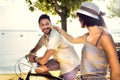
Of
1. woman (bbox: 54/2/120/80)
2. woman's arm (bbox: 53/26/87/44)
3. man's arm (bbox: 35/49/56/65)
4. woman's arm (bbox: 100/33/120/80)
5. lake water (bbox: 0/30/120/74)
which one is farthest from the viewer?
lake water (bbox: 0/30/120/74)

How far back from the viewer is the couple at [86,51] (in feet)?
9.46

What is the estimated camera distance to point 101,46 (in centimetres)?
298

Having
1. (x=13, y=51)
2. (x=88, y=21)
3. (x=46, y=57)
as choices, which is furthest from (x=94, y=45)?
(x=13, y=51)

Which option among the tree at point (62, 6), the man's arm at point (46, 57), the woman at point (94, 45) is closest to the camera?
the woman at point (94, 45)

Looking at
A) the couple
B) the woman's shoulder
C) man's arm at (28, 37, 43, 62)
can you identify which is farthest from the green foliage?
the woman's shoulder

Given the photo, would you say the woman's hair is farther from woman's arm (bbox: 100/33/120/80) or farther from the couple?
woman's arm (bbox: 100/33/120/80)

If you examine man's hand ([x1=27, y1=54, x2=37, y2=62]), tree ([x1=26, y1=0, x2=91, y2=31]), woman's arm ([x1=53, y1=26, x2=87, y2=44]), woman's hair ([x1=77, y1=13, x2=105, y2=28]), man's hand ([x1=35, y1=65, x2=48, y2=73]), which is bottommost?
man's hand ([x1=35, y1=65, x2=48, y2=73])

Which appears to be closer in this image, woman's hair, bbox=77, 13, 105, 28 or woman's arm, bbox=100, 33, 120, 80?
woman's arm, bbox=100, 33, 120, 80

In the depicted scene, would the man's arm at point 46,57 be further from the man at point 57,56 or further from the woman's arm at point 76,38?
the woman's arm at point 76,38

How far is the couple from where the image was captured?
2.88 m

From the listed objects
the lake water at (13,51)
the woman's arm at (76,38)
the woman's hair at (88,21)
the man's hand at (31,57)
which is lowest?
the lake water at (13,51)

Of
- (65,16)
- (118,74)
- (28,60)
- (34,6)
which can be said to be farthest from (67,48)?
(34,6)

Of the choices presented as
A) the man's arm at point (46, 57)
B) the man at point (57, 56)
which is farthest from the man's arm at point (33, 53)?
the man's arm at point (46, 57)

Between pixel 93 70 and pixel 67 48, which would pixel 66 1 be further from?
pixel 93 70
